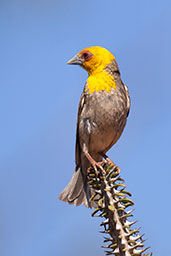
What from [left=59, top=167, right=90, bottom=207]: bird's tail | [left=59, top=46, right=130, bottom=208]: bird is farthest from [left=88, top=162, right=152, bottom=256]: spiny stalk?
[left=59, top=167, right=90, bottom=207]: bird's tail

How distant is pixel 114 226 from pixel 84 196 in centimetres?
328

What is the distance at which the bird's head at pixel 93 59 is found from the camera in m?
5.31

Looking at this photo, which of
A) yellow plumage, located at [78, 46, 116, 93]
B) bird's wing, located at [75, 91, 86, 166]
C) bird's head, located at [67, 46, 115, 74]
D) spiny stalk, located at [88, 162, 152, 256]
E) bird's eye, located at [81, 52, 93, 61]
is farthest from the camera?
bird's eye, located at [81, 52, 93, 61]

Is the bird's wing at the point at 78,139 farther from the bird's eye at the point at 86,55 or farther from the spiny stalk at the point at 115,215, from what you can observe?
the spiny stalk at the point at 115,215

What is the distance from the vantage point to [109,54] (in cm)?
545

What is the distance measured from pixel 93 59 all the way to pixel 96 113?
864 mm

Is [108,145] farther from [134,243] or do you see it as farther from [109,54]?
[134,243]

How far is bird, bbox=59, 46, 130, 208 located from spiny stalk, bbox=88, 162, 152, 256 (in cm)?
218

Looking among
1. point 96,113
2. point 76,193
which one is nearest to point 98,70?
point 96,113

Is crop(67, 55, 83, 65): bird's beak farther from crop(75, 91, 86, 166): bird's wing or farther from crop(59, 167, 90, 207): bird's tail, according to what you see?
crop(59, 167, 90, 207): bird's tail

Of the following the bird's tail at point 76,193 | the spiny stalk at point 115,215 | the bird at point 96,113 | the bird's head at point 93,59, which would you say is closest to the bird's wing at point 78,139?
the bird at point 96,113

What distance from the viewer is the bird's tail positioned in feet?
17.5

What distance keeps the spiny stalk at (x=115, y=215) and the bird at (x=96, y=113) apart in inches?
85.9

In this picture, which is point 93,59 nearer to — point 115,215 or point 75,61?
point 75,61
